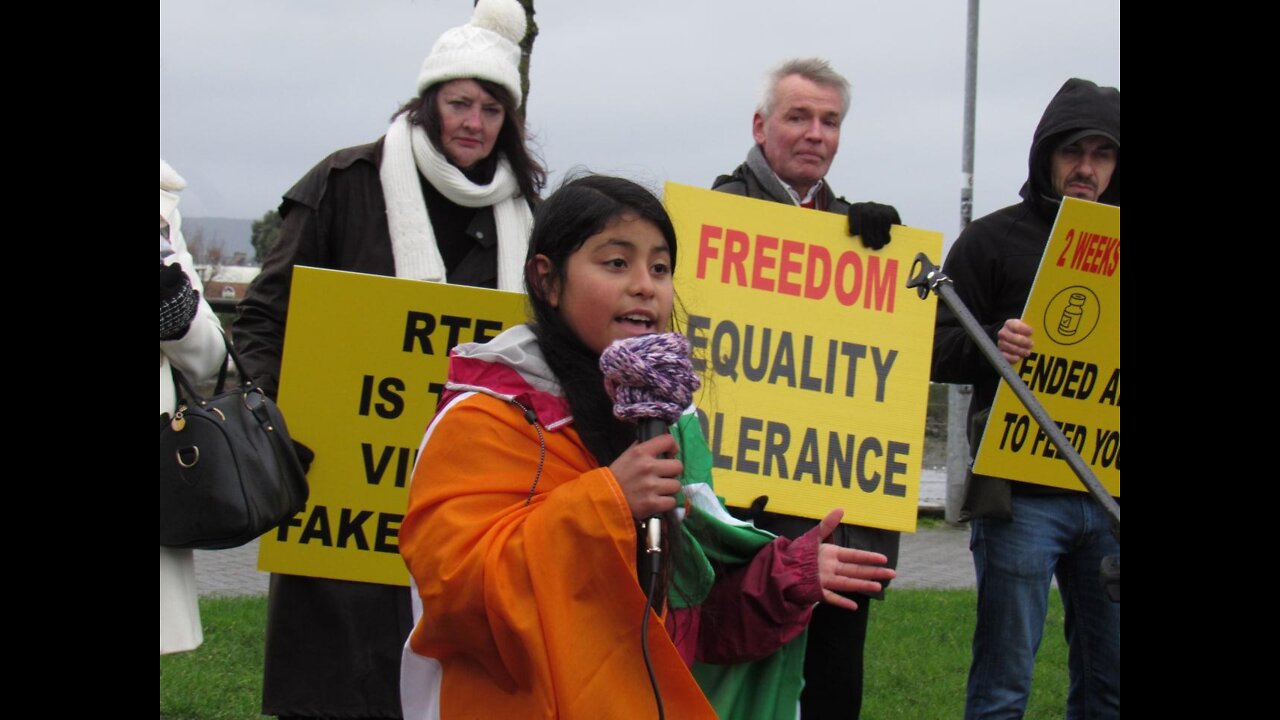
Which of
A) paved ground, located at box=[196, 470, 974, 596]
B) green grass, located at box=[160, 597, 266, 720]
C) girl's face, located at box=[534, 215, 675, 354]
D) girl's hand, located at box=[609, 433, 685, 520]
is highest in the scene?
girl's face, located at box=[534, 215, 675, 354]

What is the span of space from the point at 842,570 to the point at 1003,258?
215cm

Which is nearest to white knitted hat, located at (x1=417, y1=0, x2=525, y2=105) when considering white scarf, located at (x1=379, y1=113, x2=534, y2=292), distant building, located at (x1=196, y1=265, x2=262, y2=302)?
white scarf, located at (x1=379, y1=113, x2=534, y2=292)

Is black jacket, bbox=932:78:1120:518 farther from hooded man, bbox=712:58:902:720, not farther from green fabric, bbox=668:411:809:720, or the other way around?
green fabric, bbox=668:411:809:720

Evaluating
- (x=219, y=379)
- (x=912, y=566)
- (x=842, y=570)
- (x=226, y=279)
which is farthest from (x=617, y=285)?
(x=226, y=279)

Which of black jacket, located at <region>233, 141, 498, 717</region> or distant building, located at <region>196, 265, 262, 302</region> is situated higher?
distant building, located at <region>196, 265, 262, 302</region>

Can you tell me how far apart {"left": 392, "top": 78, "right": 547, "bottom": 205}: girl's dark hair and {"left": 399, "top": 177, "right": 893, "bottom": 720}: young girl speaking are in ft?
4.19

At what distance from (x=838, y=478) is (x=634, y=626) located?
1.80 m

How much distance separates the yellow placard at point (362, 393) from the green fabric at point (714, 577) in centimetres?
106

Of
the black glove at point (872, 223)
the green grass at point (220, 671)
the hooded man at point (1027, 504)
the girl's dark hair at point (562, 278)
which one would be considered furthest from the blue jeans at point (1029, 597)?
the green grass at point (220, 671)

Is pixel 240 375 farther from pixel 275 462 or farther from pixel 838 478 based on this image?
pixel 838 478

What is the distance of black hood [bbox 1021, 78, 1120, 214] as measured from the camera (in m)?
4.61

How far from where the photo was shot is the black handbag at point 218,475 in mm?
3311

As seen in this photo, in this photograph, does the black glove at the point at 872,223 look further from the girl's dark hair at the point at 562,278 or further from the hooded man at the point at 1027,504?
the girl's dark hair at the point at 562,278
